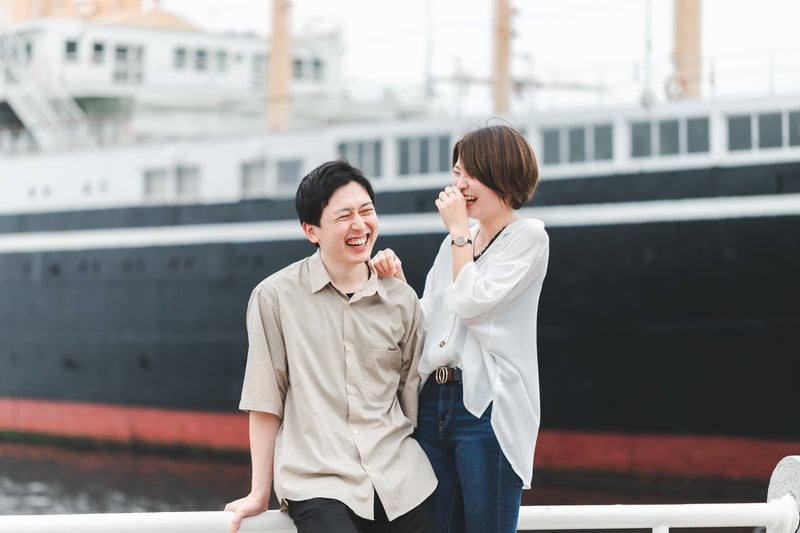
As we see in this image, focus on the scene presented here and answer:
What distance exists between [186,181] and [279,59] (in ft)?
8.86

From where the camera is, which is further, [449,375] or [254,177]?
[254,177]

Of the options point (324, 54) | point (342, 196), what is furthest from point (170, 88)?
point (342, 196)

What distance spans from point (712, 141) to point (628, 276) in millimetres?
1939

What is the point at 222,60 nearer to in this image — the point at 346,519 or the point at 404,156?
the point at 404,156

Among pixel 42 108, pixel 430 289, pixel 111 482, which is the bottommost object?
pixel 111 482

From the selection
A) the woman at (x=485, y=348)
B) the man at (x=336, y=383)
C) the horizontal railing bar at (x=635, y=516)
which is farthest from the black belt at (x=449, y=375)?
the horizontal railing bar at (x=635, y=516)

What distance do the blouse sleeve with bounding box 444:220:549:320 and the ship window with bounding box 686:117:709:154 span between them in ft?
31.1

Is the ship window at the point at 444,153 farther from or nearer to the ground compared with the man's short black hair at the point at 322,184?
farther from the ground

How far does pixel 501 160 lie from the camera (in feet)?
8.07

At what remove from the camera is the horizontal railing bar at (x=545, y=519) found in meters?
2.24

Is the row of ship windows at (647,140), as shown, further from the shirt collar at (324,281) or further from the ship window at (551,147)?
the shirt collar at (324,281)

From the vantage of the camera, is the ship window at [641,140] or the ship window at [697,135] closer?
the ship window at [697,135]

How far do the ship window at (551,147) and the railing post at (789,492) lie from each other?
368 inches

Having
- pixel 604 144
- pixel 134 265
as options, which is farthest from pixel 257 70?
pixel 604 144
